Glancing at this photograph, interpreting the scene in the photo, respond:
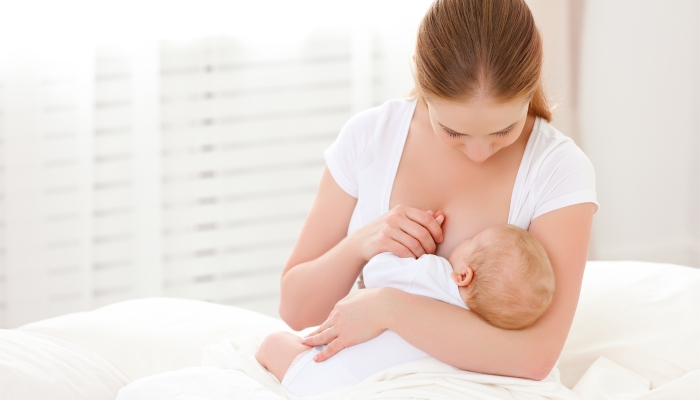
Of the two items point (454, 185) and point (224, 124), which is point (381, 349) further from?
point (224, 124)

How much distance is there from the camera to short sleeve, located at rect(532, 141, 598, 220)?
4.69 ft

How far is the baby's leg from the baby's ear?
0.35 meters

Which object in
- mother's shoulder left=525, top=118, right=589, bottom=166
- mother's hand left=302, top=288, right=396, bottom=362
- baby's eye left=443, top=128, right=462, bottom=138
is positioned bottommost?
mother's hand left=302, top=288, right=396, bottom=362

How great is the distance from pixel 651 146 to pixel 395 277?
90.6 inches

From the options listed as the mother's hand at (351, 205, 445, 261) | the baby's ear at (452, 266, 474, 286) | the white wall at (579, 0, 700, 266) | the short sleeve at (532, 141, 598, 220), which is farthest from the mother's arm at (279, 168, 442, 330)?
the white wall at (579, 0, 700, 266)

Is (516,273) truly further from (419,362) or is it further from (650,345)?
(650,345)

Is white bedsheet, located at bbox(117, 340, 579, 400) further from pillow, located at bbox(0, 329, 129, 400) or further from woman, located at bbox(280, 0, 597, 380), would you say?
pillow, located at bbox(0, 329, 129, 400)

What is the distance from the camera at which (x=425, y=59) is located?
136 centimetres

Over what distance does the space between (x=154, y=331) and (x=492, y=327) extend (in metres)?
0.90

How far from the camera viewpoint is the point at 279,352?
4.94ft

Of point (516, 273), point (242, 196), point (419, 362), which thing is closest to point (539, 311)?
point (516, 273)

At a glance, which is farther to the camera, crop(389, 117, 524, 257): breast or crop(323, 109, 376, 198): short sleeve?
crop(323, 109, 376, 198): short sleeve

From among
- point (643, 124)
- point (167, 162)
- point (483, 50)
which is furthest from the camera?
point (643, 124)

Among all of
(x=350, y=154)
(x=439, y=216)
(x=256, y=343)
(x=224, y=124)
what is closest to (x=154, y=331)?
(x=256, y=343)
